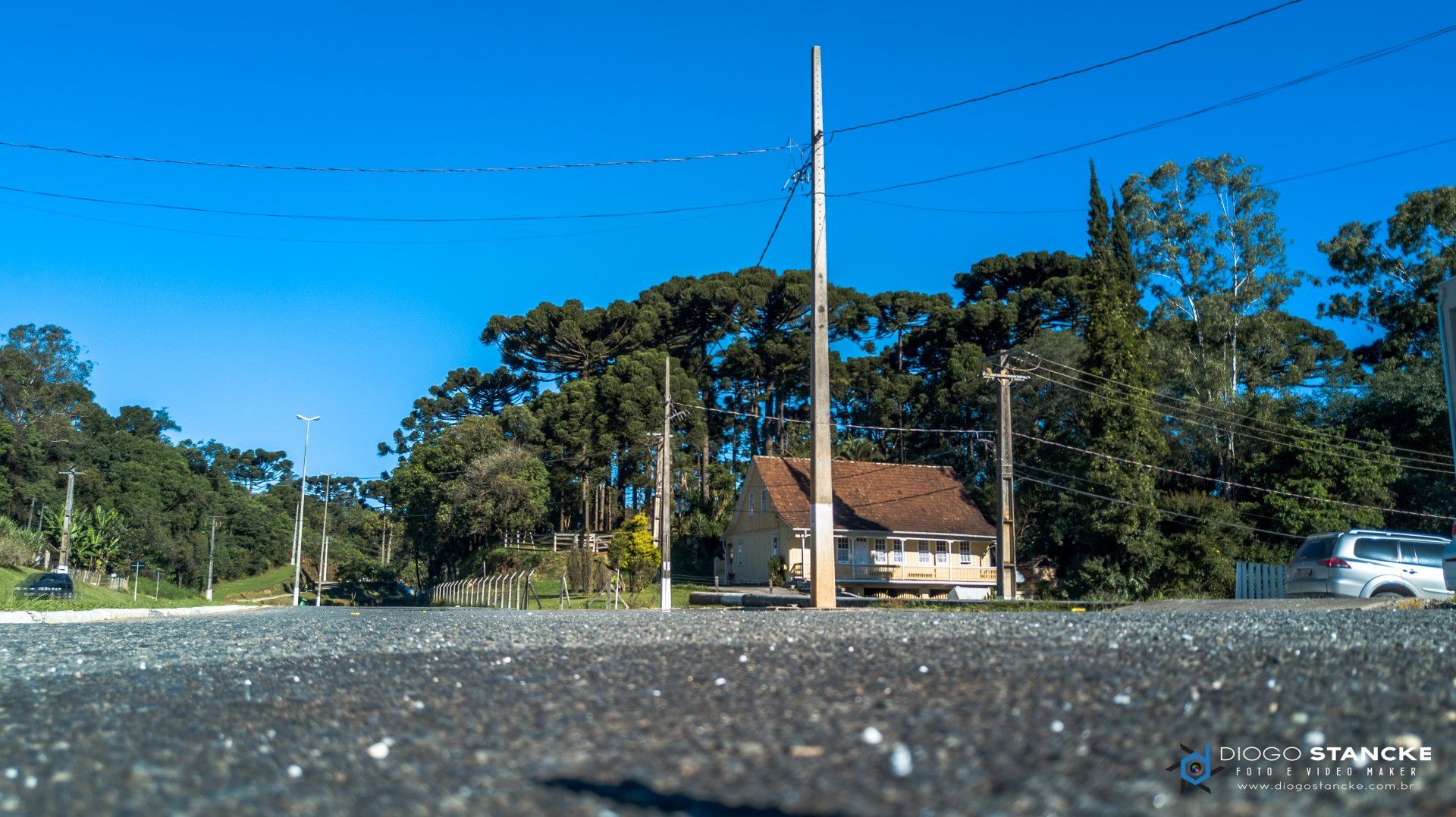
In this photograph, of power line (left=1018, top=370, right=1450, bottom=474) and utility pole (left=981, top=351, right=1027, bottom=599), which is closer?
utility pole (left=981, top=351, right=1027, bottom=599)

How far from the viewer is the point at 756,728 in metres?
3.09

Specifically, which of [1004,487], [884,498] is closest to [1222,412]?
[1004,487]

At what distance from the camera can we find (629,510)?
56.4 metres

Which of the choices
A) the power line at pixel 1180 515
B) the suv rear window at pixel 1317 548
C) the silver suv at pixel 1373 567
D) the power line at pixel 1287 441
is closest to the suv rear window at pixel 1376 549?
the silver suv at pixel 1373 567

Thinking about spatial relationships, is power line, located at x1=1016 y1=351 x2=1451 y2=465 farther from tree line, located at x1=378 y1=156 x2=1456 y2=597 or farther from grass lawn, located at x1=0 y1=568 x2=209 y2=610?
grass lawn, located at x1=0 y1=568 x2=209 y2=610

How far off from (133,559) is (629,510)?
33.8 m

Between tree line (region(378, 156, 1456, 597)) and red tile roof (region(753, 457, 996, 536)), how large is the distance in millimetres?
2191

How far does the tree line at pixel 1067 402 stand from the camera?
3322cm

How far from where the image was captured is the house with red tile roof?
41.8 metres

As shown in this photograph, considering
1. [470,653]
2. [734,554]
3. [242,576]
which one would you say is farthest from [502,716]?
[242,576]

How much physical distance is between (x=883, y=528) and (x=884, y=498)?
1.92 metres

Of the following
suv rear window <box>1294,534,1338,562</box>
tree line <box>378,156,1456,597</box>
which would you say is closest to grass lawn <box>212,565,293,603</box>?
tree line <box>378,156,1456,597</box>

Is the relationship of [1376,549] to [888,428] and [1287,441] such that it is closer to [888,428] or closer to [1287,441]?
[1287,441]

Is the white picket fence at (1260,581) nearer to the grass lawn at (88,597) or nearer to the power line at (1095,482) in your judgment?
the power line at (1095,482)
